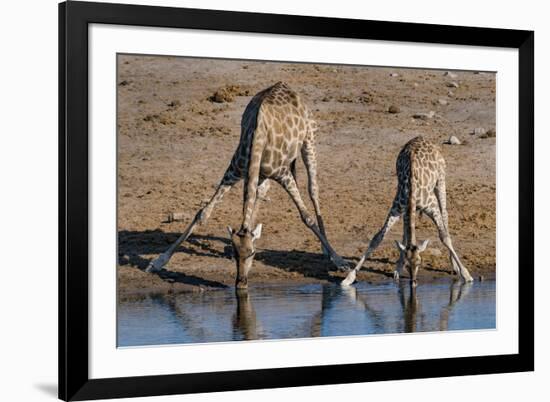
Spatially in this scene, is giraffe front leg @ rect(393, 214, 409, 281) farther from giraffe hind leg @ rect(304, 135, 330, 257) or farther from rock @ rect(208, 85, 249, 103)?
rock @ rect(208, 85, 249, 103)

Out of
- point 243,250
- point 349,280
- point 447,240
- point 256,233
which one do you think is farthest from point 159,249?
point 447,240

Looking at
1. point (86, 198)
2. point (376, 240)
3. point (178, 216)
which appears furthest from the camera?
point (376, 240)

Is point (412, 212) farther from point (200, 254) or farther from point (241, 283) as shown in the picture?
point (200, 254)

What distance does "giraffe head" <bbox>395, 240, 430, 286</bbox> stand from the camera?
8922 millimetres

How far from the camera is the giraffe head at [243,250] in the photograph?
832 centimetres

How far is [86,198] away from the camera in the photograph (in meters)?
7.45

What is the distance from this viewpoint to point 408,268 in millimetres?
8938

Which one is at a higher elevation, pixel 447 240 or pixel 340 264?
pixel 447 240

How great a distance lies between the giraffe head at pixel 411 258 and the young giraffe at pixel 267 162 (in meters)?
0.53

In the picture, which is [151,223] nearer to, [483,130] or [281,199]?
[281,199]

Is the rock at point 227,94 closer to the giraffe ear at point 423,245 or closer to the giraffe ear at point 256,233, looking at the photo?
the giraffe ear at point 256,233

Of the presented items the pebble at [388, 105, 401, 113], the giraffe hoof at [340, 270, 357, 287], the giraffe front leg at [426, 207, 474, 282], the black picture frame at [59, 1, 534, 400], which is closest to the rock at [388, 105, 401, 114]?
the pebble at [388, 105, 401, 113]

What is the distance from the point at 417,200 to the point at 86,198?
2853 mm

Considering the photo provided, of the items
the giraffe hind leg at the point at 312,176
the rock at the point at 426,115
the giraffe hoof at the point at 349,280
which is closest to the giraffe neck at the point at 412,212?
the rock at the point at 426,115
